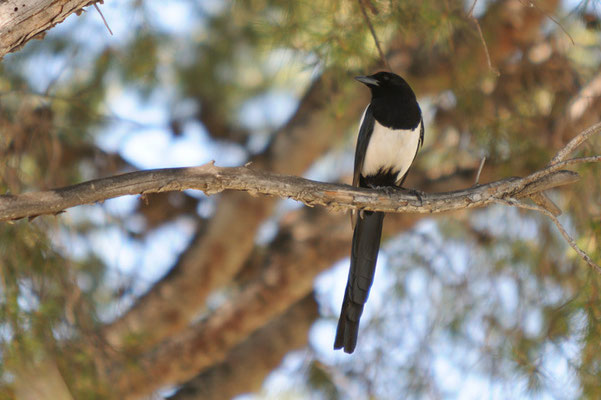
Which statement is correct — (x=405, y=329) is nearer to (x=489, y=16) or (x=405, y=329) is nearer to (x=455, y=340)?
(x=455, y=340)

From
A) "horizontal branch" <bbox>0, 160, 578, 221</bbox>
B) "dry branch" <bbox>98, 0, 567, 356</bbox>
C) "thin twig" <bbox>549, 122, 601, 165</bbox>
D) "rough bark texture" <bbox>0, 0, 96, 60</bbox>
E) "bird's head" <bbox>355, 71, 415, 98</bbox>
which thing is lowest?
"thin twig" <bbox>549, 122, 601, 165</bbox>

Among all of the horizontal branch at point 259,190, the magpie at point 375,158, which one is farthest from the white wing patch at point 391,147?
the horizontal branch at point 259,190

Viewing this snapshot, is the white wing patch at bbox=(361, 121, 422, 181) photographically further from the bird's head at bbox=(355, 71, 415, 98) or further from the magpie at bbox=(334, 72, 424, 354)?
the bird's head at bbox=(355, 71, 415, 98)

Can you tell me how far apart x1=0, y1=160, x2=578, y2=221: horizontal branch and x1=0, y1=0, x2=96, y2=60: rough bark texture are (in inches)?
15.7

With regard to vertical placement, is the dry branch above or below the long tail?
above

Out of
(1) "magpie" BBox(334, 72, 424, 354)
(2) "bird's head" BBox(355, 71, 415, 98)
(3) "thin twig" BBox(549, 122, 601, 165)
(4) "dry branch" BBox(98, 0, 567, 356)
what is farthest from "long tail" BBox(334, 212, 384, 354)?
(4) "dry branch" BBox(98, 0, 567, 356)

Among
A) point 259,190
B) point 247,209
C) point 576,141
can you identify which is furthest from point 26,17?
point 247,209

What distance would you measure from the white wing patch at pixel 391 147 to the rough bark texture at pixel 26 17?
1.57 m

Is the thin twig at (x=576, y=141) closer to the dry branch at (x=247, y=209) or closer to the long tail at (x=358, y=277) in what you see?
the long tail at (x=358, y=277)

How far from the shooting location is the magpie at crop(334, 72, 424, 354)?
107 inches

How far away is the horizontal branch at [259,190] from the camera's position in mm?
1783

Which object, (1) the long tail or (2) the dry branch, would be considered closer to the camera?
(1) the long tail

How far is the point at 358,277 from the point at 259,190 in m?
0.94

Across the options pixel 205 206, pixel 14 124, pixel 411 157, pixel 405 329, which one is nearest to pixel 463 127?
pixel 411 157
